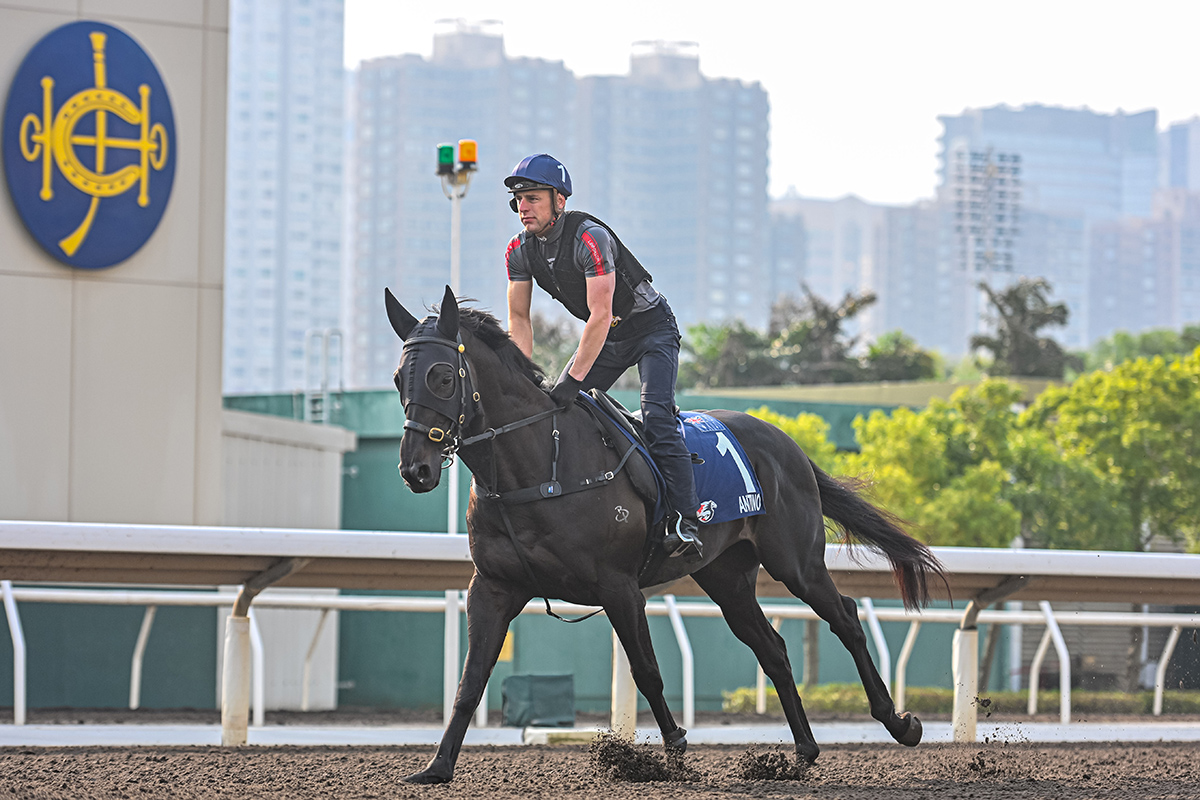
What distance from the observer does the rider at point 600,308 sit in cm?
516

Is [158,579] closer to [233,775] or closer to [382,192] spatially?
[233,775]

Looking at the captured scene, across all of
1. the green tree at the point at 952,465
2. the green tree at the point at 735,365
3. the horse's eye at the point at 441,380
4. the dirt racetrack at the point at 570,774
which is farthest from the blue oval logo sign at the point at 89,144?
the green tree at the point at 735,365

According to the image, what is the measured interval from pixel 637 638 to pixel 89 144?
9.59m

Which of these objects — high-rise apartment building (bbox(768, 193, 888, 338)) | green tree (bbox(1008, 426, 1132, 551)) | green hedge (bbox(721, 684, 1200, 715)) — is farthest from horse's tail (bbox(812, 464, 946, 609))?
high-rise apartment building (bbox(768, 193, 888, 338))

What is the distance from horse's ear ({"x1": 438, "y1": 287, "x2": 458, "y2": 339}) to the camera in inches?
185

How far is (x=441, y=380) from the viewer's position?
4633 mm

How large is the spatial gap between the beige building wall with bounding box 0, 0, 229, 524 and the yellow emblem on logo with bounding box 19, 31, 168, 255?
0.92 ft

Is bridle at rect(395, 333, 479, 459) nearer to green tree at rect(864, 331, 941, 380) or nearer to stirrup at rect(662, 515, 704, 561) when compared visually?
stirrup at rect(662, 515, 704, 561)

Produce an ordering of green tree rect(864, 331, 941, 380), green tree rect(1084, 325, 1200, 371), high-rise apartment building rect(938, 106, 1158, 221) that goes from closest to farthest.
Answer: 1. green tree rect(864, 331, 941, 380)
2. green tree rect(1084, 325, 1200, 371)
3. high-rise apartment building rect(938, 106, 1158, 221)

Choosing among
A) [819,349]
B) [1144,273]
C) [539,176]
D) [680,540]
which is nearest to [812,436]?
[680,540]

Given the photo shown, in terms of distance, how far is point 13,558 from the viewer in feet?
20.5

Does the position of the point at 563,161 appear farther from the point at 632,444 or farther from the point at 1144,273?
the point at 632,444

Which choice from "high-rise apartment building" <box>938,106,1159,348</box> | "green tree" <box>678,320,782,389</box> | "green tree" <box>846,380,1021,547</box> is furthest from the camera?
"high-rise apartment building" <box>938,106,1159,348</box>

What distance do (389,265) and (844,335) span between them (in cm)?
7578
